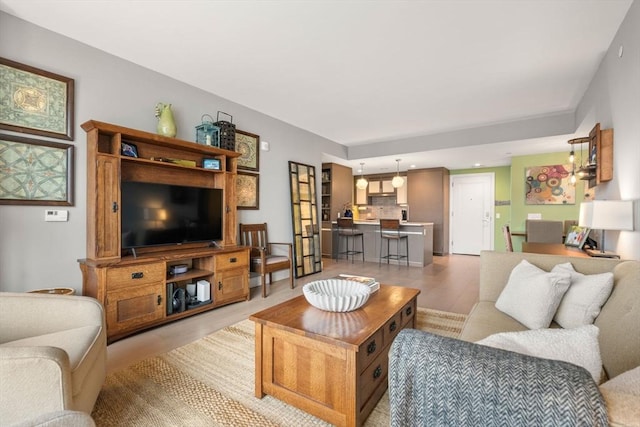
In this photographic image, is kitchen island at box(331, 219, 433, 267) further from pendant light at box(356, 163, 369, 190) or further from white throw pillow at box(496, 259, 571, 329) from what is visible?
white throw pillow at box(496, 259, 571, 329)

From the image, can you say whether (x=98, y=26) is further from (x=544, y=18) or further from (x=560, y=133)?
(x=560, y=133)

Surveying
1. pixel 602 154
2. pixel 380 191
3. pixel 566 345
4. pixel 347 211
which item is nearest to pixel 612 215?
pixel 602 154

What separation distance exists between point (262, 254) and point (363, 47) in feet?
8.40

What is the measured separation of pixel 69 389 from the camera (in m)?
1.14

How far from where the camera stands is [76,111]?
8.49ft

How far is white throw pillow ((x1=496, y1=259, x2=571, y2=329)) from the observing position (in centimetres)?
160

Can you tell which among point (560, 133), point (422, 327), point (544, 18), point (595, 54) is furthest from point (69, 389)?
point (560, 133)

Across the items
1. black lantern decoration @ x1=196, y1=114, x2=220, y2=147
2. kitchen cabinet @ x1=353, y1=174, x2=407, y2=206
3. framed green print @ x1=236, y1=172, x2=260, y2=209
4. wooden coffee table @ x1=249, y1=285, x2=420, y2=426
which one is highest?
black lantern decoration @ x1=196, y1=114, x2=220, y2=147

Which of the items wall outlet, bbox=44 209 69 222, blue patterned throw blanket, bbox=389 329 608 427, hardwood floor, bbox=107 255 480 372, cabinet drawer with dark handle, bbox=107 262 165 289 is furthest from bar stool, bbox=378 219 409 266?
blue patterned throw blanket, bbox=389 329 608 427

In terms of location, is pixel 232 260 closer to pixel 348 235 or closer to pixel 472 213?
pixel 348 235

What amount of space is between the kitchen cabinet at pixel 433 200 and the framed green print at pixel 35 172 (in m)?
7.06

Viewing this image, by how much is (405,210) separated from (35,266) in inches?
289

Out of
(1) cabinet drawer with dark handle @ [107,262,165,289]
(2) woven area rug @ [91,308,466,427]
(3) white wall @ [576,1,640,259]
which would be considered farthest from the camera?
(1) cabinet drawer with dark handle @ [107,262,165,289]

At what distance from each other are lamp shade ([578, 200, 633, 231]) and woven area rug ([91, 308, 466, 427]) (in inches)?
80.5
